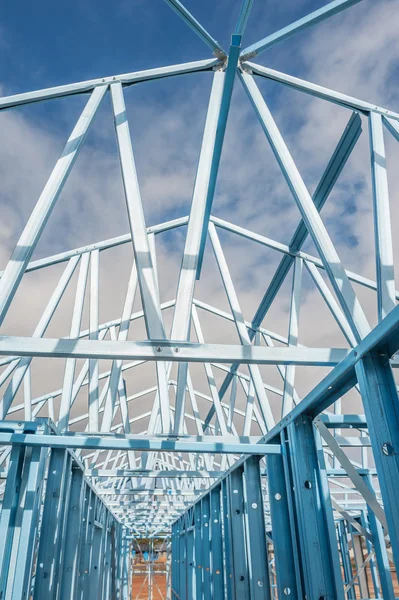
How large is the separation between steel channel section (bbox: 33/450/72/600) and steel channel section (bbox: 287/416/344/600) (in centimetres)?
363

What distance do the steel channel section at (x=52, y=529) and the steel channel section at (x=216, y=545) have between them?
4.85 meters

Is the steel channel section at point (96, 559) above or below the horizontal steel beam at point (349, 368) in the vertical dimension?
below

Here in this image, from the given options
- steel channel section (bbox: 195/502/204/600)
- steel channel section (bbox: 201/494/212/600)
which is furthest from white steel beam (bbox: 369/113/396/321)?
steel channel section (bbox: 195/502/204/600)

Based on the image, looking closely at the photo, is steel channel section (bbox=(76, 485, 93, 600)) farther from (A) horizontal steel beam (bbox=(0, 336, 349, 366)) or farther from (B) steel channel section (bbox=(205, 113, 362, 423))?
(A) horizontal steel beam (bbox=(0, 336, 349, 366))

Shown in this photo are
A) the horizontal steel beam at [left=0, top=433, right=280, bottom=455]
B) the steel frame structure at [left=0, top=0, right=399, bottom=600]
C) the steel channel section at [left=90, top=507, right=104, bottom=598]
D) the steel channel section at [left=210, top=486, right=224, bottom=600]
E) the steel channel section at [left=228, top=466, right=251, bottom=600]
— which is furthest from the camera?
the steel channel section at [left=90, top=507, right=104, bottom=598]

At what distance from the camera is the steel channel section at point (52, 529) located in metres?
6.30

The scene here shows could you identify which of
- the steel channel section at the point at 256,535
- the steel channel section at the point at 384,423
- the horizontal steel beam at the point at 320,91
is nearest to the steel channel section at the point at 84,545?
the steel channel section at the point at 256,535

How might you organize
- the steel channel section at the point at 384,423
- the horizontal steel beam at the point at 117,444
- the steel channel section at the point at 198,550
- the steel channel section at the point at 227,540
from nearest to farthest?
1. the steel channel section at the point at 384,423
2. the horizontal steel beam at the point at 117,444
3. the steel channel section at the point at 227,540
4. the steel channel section at the point at 198,550

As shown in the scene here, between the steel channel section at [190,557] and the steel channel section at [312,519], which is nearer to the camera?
the steel channel section at [312,519]

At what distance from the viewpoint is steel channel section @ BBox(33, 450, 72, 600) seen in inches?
→ 248

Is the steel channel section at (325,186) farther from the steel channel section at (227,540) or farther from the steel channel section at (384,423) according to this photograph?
the steel channel section at (384,423)

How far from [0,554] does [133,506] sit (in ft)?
48.7

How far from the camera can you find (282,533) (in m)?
5.61

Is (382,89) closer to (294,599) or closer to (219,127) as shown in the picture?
(219,127)
